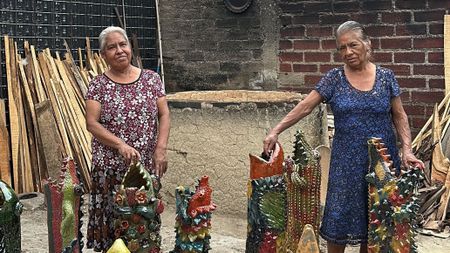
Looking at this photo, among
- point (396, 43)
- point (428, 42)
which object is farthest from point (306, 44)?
point (428, 42)

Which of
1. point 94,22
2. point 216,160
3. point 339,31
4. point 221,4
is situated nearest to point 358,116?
point 339,31

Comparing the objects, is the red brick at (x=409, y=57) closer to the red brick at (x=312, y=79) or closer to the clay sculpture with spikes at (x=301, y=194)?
the red brick at (x=312, y=79)

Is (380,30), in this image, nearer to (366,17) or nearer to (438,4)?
(366,17)

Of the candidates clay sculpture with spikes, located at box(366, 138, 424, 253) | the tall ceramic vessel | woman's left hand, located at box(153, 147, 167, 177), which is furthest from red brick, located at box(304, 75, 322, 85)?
the tall ceramic vessel

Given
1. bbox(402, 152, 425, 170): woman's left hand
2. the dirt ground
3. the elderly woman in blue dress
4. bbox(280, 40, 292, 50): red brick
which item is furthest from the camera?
bbox(280, 40, 292, 50): red brick

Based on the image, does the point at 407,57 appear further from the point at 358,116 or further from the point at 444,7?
the point at 358,116

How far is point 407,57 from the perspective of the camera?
19.5ft

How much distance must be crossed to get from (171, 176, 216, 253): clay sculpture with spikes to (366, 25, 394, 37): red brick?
369 centimetres

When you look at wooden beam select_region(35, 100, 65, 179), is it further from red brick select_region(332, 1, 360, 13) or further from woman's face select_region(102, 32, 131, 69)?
red brick select_region(332, 1, 360, 13)

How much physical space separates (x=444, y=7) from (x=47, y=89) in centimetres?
378

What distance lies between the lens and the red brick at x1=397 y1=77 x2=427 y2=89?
19.3 ft

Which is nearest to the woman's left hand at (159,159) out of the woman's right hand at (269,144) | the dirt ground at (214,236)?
the woman's right hand at (269,144)

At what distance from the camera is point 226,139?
5176 millimetres

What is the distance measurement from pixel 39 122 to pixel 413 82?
11.6ft
